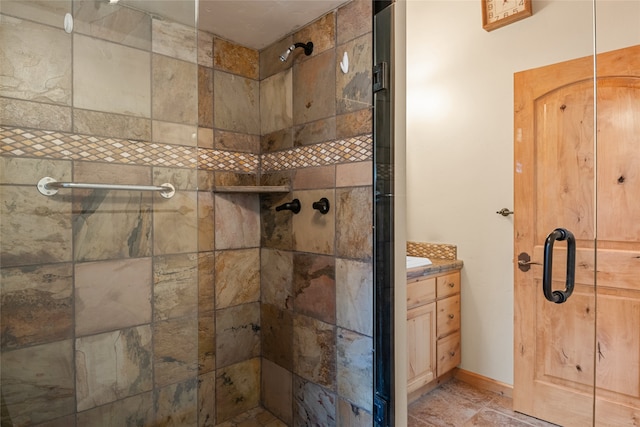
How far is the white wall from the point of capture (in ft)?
4.93

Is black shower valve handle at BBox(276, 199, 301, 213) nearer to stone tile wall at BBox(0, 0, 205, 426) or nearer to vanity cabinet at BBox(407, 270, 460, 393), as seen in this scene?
stone tile wall at BBox(0, 0, 205, 426)

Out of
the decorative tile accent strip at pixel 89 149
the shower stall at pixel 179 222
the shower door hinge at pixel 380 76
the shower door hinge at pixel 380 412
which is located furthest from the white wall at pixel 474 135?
the decorative tile accent strip at pixel 89 149

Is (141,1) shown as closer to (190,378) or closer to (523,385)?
(190,378)

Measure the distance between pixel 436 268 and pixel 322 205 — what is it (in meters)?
0.73

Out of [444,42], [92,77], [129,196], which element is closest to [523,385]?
[444,42]

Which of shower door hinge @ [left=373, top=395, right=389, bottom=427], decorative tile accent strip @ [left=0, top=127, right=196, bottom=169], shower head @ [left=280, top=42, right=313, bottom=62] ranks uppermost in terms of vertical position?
shower head @ [left=280, top=42, right=313, bottom=62]

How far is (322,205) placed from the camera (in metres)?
1.58

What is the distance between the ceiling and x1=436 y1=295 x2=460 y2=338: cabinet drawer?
5.29 ft

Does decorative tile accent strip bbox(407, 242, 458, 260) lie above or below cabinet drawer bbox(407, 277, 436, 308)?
above

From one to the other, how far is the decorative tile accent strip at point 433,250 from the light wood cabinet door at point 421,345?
271 mm

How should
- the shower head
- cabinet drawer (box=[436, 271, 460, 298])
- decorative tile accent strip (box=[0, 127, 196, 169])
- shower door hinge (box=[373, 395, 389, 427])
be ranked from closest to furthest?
decorative tile accent strip (box=[0, 127, 196, 169]) → shower door hinge (box=[373, 395, 389, 427]) → the shower head → cabinet drawer (box=[436, 271, 460, 298])

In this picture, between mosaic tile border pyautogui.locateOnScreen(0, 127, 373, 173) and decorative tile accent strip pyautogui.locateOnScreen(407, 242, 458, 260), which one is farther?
decorative tile accent strip pyautogui.locateOnScreen(407, 242, 458, 260)

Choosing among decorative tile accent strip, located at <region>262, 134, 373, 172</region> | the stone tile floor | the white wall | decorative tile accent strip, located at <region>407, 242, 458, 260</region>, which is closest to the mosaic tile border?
decorative tile accent strip, located at <region>262, 134, 373, 172</region>

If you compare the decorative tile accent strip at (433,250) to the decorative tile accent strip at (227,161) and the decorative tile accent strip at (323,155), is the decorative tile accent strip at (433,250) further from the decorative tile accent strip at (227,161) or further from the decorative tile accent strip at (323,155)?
the decorative tile accent strip at (227,161)
